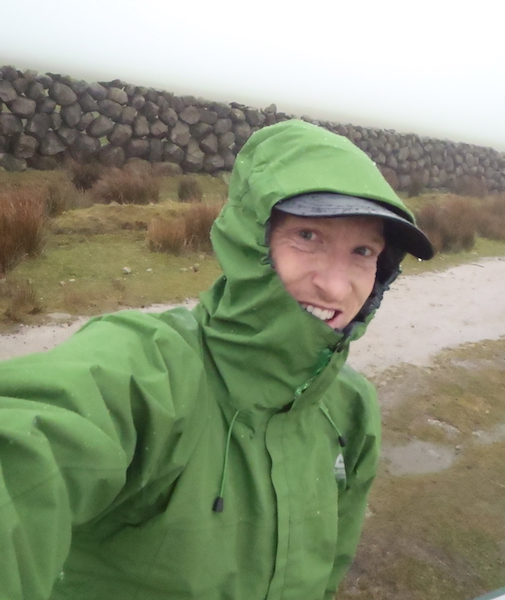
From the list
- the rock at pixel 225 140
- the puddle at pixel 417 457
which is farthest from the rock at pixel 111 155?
the puddle at pixel 417 457

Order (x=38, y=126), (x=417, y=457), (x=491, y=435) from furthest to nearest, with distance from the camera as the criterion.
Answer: (x=38, y=126) → (x=491, y=435) → (x=417, y=457)

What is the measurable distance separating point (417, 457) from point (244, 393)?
2.23 meters

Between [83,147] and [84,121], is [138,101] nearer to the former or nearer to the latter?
[84,121]

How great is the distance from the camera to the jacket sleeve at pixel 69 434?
→ 0.71 meters

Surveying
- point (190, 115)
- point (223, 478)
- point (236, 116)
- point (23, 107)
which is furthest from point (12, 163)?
point (223, 478)

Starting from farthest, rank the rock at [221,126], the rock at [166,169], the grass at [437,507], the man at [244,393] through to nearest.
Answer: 1. the rock at [221,126]
2. the rock at [166,169]
3. the grass at [437,507]
4. the man at [244,393]

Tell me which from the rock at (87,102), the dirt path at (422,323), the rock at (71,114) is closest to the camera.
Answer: the dirt path at (422,323)

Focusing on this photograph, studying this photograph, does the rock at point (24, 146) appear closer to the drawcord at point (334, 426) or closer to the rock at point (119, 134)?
the rock at point (119, 134)

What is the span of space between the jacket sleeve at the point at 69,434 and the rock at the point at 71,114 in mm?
9012

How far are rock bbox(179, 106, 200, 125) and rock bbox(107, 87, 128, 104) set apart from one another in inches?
44.4

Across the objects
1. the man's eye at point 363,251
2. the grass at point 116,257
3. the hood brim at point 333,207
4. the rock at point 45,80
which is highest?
the hood brim at point 333,207

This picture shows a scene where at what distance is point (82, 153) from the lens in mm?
9250

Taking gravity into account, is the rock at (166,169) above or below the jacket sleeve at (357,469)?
below

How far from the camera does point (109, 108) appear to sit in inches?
Answer: 377
